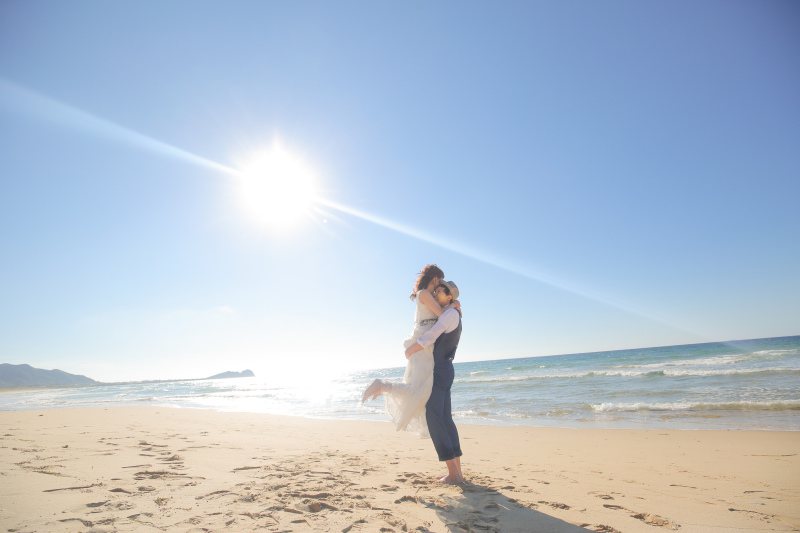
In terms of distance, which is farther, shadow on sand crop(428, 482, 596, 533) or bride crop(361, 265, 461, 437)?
bride crop(361, 265, 461, 437)

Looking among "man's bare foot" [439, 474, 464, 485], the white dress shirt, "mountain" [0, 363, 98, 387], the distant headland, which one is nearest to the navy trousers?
"man's bare foot" [439, 474, 464, 485]

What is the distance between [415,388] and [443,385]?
279 millimetres

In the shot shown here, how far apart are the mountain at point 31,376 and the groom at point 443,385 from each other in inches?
4666

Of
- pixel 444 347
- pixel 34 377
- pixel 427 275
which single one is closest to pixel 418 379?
pixel 444 347

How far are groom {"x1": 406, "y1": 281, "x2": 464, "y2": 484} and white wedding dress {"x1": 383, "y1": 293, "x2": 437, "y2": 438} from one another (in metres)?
0.07

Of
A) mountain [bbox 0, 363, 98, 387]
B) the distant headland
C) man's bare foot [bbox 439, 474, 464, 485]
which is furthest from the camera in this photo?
mountain [bbox 0, 363, 98, 387]

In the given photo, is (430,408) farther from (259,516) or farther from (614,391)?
(614,391)

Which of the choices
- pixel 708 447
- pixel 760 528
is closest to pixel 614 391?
pixel 708 447

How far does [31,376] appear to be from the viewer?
101312 millimetres

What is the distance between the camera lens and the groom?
355cm

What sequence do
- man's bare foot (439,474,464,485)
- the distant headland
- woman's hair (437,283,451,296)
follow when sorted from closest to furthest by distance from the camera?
man's bare foot (439,474,464,485)
woman's hair (437,283,451,296)
the distant headland

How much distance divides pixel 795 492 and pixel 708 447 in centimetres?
253

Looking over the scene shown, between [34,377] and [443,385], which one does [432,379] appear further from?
[34,377]

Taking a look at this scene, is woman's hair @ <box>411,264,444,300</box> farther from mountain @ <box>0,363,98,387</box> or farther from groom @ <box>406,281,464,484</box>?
mountain @ <box>0,363,98,387</box>
